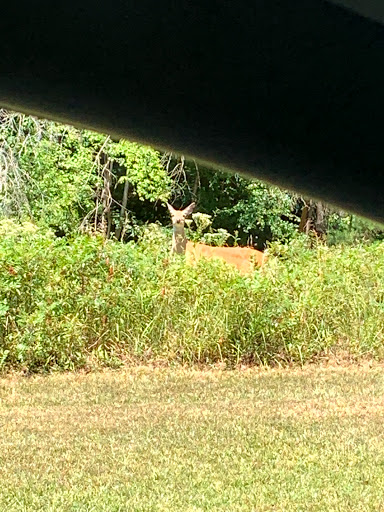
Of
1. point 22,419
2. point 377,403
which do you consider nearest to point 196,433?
point 22,419

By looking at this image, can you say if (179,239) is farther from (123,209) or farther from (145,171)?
(123,209)

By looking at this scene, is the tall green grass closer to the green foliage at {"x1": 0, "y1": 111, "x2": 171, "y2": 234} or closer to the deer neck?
the deer neck

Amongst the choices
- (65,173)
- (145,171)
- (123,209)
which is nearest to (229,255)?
(145,171)

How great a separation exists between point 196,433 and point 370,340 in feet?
8.48

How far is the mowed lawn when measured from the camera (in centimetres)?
422

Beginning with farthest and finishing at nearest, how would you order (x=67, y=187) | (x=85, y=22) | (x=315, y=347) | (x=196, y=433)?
(x=67, y=187) < (x=315, y=347) < (x=196, y=433) < (x=85, y=22)

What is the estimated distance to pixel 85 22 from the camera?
29 centimetres

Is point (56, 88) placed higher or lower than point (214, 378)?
higher

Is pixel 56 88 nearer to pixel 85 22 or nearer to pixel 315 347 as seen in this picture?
pixel 85 22

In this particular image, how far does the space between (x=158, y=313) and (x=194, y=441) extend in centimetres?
210

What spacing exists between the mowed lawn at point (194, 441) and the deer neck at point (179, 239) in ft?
11.5

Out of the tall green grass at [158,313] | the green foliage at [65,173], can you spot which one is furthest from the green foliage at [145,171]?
the tall green grass at [158,313]

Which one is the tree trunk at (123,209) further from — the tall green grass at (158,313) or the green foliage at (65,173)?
the tall green grass at (158,313)

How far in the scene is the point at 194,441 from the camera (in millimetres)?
5254
